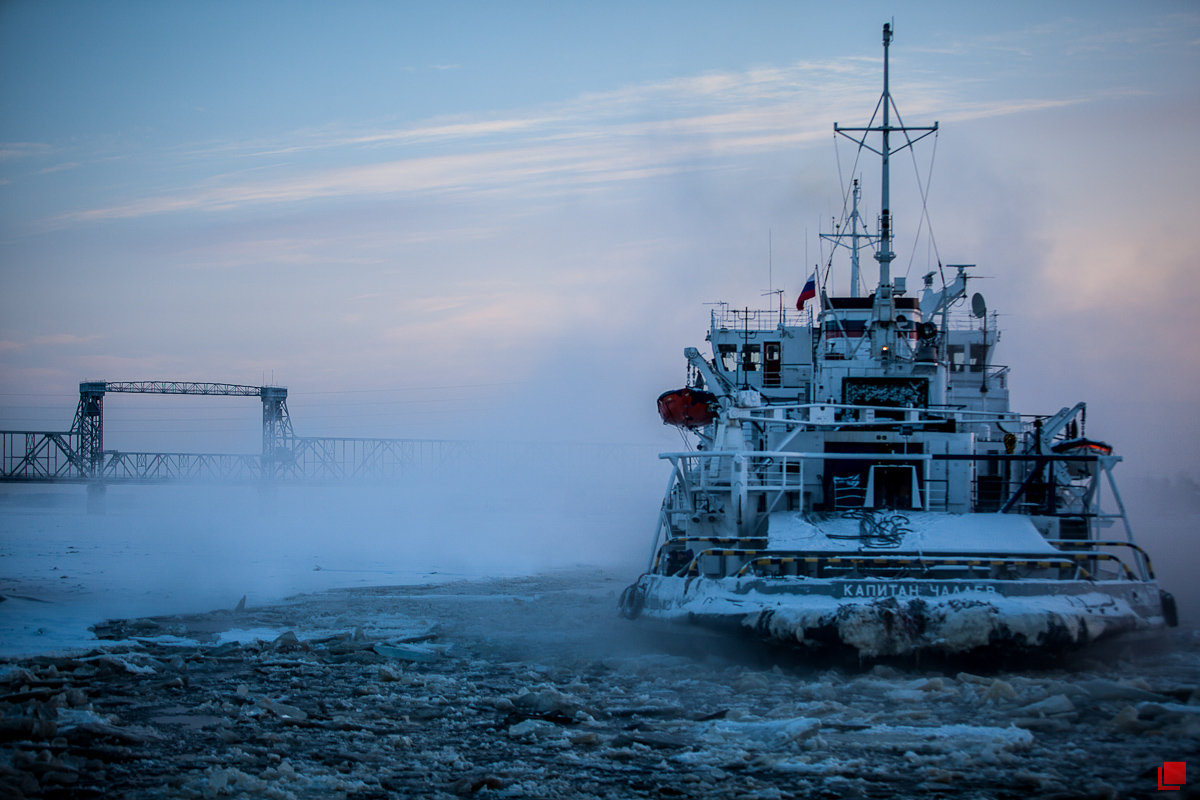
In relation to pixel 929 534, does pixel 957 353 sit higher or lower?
higher

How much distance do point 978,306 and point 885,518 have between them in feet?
39.1

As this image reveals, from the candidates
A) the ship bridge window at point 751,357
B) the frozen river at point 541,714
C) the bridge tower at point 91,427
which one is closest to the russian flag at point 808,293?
the ship bridge window at point 751,357

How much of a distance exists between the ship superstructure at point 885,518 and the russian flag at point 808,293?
251 cm

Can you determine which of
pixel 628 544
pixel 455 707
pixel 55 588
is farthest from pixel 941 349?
pixel 628 544

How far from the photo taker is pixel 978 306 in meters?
24.7

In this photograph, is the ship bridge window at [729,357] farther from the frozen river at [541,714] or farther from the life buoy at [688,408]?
the frozen river at [541,714]

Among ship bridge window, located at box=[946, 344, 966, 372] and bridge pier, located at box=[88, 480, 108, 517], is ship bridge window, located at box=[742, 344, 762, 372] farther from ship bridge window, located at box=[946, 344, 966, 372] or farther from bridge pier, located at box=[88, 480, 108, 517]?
bridge pier, located at box=[88, 480, 108, 517]

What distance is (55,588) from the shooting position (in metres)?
26.4

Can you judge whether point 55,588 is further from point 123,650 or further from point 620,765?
point 620,765

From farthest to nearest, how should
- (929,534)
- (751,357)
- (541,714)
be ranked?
1. (751,357)
2. (929,534)
3. (541,714)

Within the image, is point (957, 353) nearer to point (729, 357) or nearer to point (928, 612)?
point (729, 357)

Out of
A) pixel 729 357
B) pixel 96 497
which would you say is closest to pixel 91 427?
pixel 96 497

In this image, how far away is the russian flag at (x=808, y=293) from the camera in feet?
84.5

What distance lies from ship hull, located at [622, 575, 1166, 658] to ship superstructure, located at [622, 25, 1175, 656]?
2 centimetres
